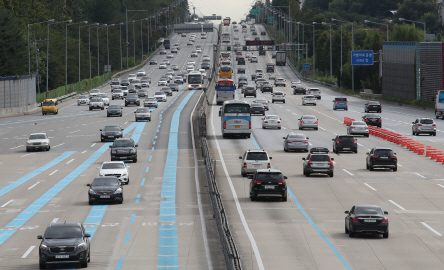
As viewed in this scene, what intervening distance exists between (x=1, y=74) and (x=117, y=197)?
3504 inches

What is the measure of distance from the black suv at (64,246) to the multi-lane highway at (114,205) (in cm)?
99

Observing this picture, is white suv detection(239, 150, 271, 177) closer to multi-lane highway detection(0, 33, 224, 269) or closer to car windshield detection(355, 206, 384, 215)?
multi-lane highway detection(0, 33, 224, 269)

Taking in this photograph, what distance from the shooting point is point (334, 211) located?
110 feet

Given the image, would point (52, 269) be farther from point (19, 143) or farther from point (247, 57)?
point (247, 57)

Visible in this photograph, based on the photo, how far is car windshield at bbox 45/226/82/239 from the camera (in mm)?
21578

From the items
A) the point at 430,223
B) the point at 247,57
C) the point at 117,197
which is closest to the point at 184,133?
the point at 117,197

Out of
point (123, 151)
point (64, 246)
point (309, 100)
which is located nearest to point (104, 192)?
point (64, 246)

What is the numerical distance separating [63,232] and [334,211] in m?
15.2

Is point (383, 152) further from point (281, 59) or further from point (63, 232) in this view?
point (281, 59)

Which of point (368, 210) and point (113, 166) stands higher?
point (368, 210)

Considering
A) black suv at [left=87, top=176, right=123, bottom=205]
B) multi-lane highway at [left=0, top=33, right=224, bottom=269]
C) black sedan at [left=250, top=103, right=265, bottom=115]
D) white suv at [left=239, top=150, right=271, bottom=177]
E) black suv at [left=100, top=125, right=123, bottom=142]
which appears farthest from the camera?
black sedan at [left=250, top=103, right=265, bottom=115]

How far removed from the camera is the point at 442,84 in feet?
325

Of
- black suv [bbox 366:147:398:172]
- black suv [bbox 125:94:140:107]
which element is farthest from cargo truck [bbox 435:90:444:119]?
black suv [bbox 125:94:140:107]

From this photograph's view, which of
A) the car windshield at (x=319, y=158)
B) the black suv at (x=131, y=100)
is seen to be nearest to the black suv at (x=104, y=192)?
the car windshield at (x=319, y=158)
